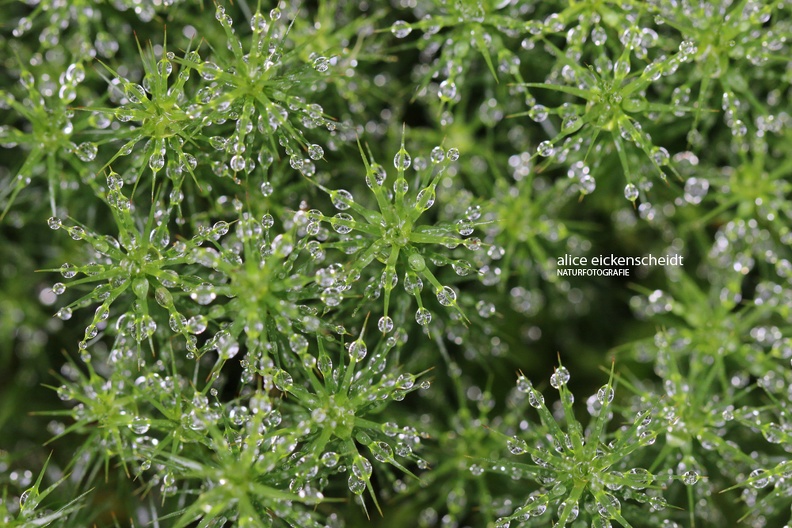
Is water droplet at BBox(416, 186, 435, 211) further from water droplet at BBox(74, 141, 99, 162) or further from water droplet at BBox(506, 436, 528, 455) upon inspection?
water droplet at BBox(74, 141, 99, 162)

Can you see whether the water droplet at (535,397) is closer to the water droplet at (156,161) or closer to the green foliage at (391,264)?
the green foliage at (391,264)

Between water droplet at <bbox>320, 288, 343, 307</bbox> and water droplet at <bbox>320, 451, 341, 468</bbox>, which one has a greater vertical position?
water droplet at <bbox>320, 288, 343, 307</bbox>

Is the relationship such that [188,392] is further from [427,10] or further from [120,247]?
[427,10]

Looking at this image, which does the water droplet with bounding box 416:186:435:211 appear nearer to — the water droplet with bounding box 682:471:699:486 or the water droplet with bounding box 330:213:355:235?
the water droplet with bounding box 330:213:355:235

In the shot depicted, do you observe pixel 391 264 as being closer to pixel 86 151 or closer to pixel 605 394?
pixel 605 394

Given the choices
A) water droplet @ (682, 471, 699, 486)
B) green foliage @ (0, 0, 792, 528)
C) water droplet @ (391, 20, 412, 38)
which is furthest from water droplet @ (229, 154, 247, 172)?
water droplet @ (682, 471, 699, 486)

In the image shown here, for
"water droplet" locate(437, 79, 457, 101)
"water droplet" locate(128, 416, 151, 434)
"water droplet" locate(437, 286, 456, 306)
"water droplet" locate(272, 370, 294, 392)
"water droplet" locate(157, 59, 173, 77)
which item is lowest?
"water droplet" locate(128, 416, 151, 434)

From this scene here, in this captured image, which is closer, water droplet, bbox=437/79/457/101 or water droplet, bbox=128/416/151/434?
water droplet, bbox=128/416/151/434

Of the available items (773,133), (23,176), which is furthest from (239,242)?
(773,133)
